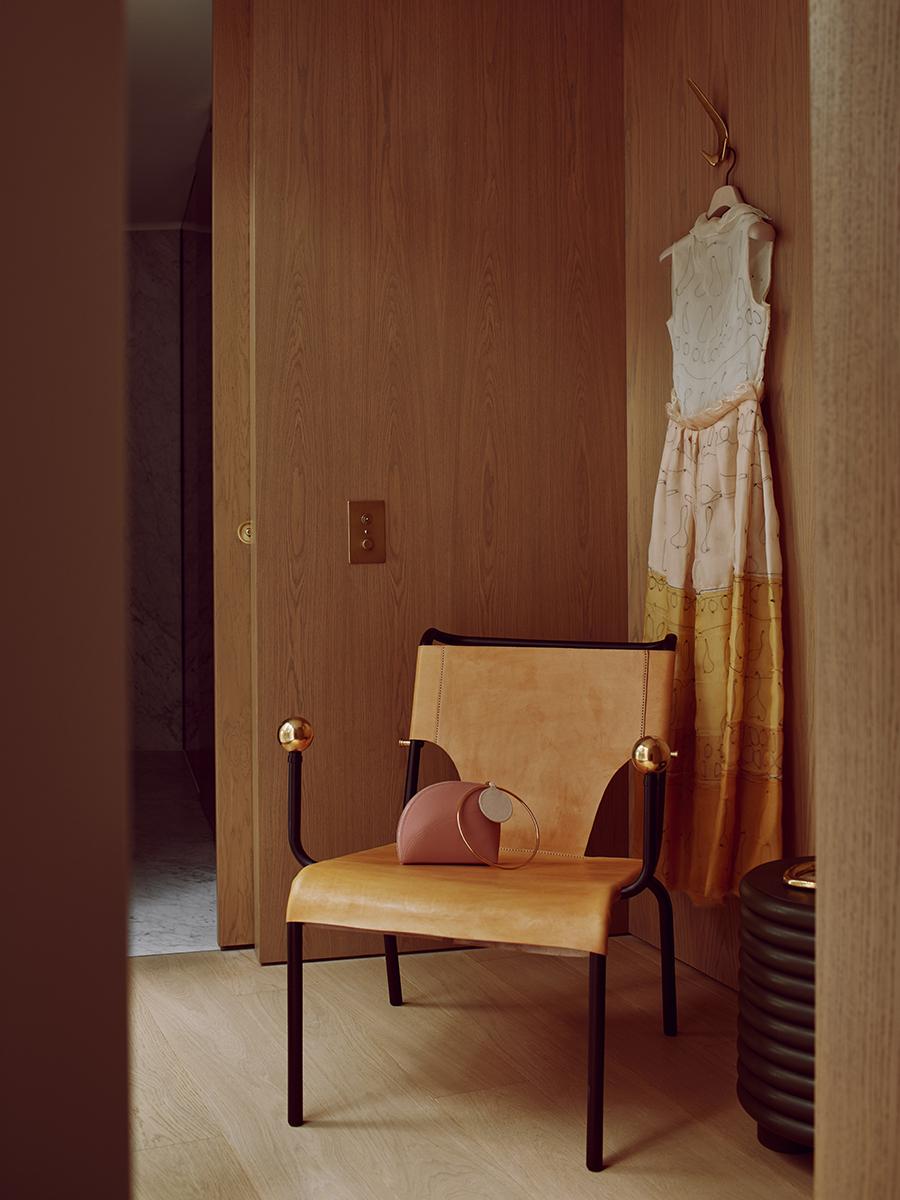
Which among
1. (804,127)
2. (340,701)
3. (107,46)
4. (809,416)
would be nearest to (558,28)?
(804,127)

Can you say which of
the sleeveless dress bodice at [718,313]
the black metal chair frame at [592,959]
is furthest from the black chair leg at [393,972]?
the sleeveless dress bodice at [718,313]

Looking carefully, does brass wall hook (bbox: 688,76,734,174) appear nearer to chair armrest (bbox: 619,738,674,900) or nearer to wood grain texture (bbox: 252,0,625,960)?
wood grain texture (bbox: 252,0,625,960)

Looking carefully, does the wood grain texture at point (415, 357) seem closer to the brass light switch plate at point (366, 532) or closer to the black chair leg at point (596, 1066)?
the brass light switch plate at point (366, 532)

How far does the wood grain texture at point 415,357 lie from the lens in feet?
9.36

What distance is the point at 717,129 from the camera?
2.62 m

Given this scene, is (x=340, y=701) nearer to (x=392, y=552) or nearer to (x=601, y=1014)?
(x=392, y=552)

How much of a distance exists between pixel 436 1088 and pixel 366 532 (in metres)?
1.34

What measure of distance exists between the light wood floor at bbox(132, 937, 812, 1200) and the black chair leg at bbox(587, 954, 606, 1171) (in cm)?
4

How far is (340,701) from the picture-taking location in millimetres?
2895

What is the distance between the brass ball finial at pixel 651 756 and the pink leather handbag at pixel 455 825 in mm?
238

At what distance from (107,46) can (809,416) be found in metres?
2.20

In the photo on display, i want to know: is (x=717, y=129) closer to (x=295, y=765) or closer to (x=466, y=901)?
(x=295, y=765)

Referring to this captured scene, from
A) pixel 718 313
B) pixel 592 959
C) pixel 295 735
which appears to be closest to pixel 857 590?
pixel 592 959

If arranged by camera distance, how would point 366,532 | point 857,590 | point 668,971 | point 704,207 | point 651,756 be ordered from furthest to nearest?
1. point 366,532
2. point 704,207
3. point 668,971
4. point 651,756
5. point 857,590
